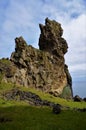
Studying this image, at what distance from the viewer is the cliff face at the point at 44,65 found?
14638 cm

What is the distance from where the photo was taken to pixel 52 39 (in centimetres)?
17038

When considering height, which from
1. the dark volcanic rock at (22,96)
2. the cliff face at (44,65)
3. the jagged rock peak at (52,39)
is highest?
the jagged rock peak at (52,39)

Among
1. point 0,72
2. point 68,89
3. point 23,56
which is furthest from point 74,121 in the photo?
point 68,89

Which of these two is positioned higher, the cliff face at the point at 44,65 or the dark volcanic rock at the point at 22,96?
the cliff face at the point at 44,65

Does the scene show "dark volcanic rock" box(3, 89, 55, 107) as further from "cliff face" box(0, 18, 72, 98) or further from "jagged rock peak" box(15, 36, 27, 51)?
"jagged rock peak" box(15, 36, 27, 51)

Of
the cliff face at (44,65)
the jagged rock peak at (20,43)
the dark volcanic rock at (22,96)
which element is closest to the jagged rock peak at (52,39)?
the cliff face at (44,65)

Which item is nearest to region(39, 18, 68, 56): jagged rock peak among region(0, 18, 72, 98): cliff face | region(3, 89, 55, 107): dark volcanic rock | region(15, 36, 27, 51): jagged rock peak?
region(0, 18, 72, 98): cliff face

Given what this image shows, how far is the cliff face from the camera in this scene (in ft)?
480

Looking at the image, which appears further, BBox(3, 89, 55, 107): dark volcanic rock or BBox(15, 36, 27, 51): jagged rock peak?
BBox(15, 36, 27, 51): jagged rock peak

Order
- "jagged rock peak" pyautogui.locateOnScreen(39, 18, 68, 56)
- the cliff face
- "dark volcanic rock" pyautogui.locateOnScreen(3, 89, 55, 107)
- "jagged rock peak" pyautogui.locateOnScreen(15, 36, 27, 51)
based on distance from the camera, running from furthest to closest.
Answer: "jagged rock peak" pyautogui.locateOnScreen(39, 18, 68, 56) < "jagged rock peak" pyautogui.locateOnScreen(15, 36, 27, 51) < the cliff face < "dark volcanic rock" pyautogui.locateOnScreen(3, 89, 55, 107)

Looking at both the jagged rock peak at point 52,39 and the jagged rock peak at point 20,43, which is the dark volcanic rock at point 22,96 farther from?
the jagged rock peak at point 52,39

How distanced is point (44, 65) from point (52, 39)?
18.9m

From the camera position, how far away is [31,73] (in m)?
151

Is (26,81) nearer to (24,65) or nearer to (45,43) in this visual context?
(24,65)
